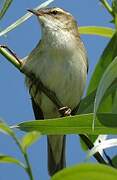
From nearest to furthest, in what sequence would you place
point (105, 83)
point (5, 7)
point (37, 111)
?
point (105, 83), point (5, 7), point (37, 111)

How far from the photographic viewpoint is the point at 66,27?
2.00 metres

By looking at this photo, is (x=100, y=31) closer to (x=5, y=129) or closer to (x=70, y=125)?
(x=70, y=125)

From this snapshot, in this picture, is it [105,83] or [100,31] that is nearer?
[105,83]

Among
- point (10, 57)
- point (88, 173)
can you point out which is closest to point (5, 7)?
point (10, 57)

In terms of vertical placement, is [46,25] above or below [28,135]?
below

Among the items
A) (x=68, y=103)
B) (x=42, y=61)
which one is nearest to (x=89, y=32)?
(x=42, y=61)

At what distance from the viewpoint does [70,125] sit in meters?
0.48

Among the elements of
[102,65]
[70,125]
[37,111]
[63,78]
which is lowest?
[37,111]

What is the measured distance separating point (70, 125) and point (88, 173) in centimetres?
15

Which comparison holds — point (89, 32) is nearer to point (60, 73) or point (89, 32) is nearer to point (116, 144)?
point (116, 144)

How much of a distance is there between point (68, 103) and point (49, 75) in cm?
20

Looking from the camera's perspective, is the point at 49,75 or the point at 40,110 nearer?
the point at 49,75

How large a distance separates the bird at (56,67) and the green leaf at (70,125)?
118 centimetres

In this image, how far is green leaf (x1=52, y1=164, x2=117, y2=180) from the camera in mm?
323
